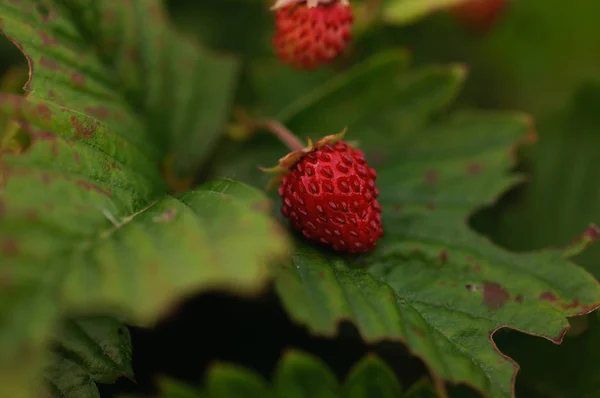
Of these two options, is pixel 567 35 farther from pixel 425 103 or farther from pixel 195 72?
pixel 195 72

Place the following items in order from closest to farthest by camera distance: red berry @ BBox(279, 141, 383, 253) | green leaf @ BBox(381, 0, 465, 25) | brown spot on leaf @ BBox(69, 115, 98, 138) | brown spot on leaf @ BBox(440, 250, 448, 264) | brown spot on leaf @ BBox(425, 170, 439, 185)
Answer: brown spot on leaf @ BBox(69, 115, 98, 138)
red berry @ BBox(279, 141, 383, 253)
brown spot on leaf @ BBox(440, 250, 448, 264)
brown spot on leaf @ BBox(425, 170, 439, 185)
green leaf @ BBox(381, 0, 465, 25)

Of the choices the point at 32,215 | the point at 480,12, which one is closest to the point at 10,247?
the point at 32,215

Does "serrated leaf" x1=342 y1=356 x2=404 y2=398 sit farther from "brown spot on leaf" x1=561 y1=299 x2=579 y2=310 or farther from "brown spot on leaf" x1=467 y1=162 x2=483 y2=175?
"brown spot on leaf" x1=467 y1=162 x2=483 y2=175

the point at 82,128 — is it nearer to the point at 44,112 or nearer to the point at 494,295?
the point at 44,112

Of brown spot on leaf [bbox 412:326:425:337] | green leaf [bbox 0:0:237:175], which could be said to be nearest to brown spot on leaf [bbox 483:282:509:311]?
brown spot on leaf [bbox 412:326:425:337]

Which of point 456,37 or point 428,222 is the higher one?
point 456,37

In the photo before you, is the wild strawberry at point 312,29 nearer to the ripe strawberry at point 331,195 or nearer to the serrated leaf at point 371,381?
the ripe strawberry at point 331,195

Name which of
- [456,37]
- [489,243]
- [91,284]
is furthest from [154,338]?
[456,37]
